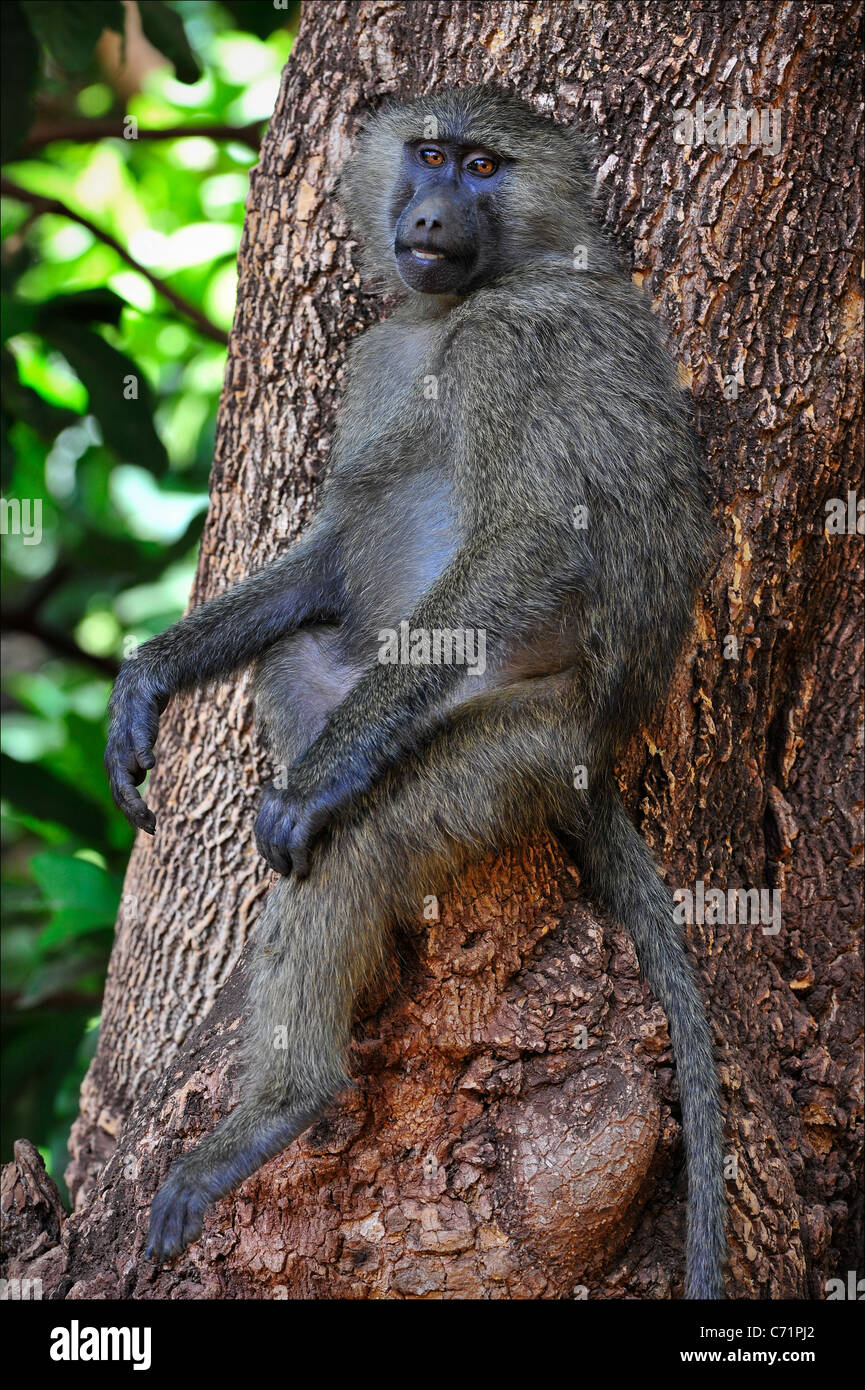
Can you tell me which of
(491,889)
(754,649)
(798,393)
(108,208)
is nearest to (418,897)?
(491,889)

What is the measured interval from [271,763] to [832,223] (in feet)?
5.80

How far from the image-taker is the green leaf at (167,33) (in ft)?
12.8

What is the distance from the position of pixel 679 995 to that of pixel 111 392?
269 centimetres

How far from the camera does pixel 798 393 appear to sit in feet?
9.12

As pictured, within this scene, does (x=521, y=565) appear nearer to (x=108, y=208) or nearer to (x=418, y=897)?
(x=418, y=897)

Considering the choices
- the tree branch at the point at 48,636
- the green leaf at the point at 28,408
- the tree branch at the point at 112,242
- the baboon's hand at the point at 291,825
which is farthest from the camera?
the tree branch at the point at 48,636

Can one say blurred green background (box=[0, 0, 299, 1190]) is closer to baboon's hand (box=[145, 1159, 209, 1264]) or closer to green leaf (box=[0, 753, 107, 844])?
green leaf (box=[0, 753, 107, 844])

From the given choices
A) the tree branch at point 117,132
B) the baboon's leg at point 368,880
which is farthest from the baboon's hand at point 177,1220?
the tree branch at point 117,132

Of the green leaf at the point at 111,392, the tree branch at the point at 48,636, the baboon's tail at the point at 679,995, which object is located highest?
the green leaf at the point at 111,392

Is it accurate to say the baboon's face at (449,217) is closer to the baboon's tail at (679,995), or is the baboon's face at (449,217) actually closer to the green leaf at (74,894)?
the baboon's tail at (679,995)

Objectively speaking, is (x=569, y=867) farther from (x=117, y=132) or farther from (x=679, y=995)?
(x=117, y=132)

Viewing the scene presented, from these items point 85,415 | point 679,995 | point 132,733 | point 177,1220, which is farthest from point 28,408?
point 679,995

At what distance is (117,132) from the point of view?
4434mm

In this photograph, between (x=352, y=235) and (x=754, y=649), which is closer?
(x=754, y=649)
